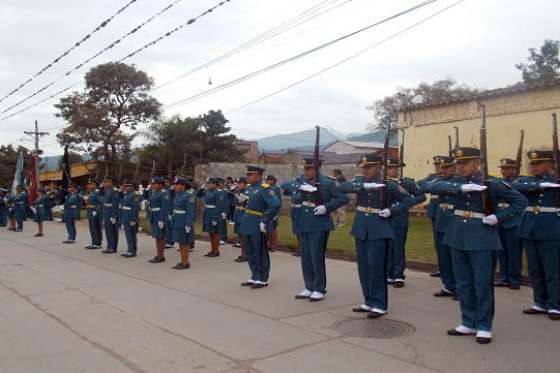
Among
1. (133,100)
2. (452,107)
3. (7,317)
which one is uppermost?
(133,100)

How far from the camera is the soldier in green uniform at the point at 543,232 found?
6152mm

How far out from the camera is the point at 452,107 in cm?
1730

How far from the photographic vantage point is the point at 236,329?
5.87 metres

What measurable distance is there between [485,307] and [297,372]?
6.67 feet

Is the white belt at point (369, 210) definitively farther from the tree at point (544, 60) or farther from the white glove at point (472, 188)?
the tree at point (544, 60)

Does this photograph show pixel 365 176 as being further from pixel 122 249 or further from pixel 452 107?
pixel 452 107

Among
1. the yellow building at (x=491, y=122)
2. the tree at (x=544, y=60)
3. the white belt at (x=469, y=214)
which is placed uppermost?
the tree at (x=544, y=60)

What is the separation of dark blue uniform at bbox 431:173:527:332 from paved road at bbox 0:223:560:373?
0.32 metres

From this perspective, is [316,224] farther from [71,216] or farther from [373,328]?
[71,216]

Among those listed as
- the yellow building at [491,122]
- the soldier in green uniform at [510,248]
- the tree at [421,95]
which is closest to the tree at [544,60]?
the tree at [421,95]

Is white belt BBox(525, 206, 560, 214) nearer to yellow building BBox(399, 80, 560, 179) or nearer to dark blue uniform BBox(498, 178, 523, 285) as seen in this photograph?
dark blue uniform BBox(498, 178, 523, 285)

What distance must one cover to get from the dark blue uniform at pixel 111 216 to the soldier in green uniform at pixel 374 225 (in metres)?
7.98

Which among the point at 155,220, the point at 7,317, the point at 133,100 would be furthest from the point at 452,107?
the point at 133,100

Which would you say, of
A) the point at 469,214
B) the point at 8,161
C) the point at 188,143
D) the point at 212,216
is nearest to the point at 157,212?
the point at 212,216
